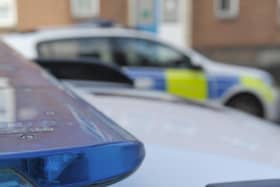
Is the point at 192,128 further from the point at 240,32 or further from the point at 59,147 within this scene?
the point at 240,32

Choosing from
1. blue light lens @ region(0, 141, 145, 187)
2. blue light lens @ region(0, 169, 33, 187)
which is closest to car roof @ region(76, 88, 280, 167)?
blue light lens @ region(0, 141, 145, 187)

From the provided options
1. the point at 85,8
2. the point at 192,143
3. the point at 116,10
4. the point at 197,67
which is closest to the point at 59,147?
the point at 192,143

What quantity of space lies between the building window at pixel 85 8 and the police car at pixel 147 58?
666 cm

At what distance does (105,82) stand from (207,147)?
141cm

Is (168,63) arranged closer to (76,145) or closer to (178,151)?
(178,151)

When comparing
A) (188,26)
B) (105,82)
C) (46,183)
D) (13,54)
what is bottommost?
(188,26)

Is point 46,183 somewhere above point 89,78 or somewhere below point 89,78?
above

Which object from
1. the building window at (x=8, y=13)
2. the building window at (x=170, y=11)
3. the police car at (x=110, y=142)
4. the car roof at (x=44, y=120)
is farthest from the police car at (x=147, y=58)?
the building window at (x=8, y=13)

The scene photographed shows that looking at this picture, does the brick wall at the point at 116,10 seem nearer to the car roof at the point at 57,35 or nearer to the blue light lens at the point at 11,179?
the car roof at the point at 57,35

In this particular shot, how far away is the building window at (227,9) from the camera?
1403 cm

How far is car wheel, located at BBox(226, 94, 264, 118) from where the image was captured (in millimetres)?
7219

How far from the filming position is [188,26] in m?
13.7

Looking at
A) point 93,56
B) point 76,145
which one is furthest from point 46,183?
point 93,56

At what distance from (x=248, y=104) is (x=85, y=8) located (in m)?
6.94
